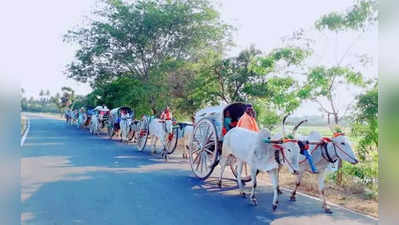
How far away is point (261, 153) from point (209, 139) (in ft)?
6.72

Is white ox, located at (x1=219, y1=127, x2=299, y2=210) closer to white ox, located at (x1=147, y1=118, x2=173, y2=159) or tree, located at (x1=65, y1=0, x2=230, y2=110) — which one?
white ox, located at (x1=147, y1=118, x2=173, y2=159)

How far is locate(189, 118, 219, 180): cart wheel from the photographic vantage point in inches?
303

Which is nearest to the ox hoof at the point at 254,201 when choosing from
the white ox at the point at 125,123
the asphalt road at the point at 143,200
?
the asphalt road at the point at 143,200

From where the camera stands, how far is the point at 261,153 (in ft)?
19.9

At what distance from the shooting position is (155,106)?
18.1m

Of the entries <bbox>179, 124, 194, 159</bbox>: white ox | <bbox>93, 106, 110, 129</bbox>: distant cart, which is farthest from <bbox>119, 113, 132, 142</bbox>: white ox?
<bbox>179, 124, 194, 159</bbox>: white ox

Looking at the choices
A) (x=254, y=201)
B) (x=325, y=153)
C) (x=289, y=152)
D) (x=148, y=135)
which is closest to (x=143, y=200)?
(x=254, y=201)

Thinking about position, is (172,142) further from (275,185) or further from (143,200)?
(275,185)

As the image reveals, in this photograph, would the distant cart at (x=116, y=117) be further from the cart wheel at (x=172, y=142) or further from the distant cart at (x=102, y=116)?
the cart wheel at (x=172, y=142)

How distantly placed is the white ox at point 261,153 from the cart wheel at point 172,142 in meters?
4.93

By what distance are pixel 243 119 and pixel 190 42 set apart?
1192cm

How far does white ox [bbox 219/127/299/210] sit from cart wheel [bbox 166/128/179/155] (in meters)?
4.93

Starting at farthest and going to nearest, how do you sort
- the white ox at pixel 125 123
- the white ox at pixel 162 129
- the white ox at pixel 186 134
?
the white ox at pixel 125 123, the white ox at pixel 162 129, the white ox at pixel 186 134

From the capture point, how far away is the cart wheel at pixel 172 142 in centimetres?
1166
